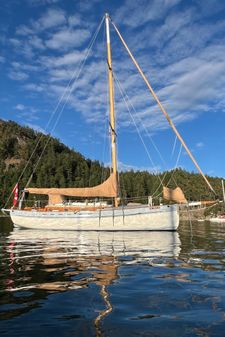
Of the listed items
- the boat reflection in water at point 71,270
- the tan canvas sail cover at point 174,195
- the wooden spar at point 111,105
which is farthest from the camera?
the wooden spar at point 111,105

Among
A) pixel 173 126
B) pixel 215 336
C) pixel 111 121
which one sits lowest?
pixel 215 336

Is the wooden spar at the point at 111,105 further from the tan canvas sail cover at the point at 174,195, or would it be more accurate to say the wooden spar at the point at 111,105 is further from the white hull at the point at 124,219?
the tan canvas sail cover at the point at 174,195

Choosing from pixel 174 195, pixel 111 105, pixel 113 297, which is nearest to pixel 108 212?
pixel 174 195

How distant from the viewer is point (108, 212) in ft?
131

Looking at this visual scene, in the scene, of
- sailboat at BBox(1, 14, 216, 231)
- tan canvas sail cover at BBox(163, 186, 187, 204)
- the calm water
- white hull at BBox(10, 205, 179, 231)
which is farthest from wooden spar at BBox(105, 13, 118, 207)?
the calm water

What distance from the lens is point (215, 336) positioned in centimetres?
678

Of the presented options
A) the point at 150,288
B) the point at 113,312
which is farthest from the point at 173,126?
the point at 113,312

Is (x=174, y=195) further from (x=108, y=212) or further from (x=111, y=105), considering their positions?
(x=111, y=105)

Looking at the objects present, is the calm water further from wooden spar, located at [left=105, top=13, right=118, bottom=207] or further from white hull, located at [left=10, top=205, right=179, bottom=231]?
wooden spar, located at [left=105, top=13, right=118, bottom=207]

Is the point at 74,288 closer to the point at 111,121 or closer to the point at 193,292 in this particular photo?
the point at 193,292

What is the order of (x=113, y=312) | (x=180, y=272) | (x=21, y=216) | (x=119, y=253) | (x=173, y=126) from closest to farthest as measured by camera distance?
(x=113, y=312)
(x=180, y=272)
(x=119, y=253)
(x=173, y=126)
(x=21, y=216)

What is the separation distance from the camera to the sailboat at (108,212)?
128ft

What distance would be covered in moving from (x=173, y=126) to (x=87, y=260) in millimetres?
20750

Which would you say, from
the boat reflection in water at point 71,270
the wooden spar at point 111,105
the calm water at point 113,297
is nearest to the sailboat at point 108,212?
the wooden spar at point 111,105
